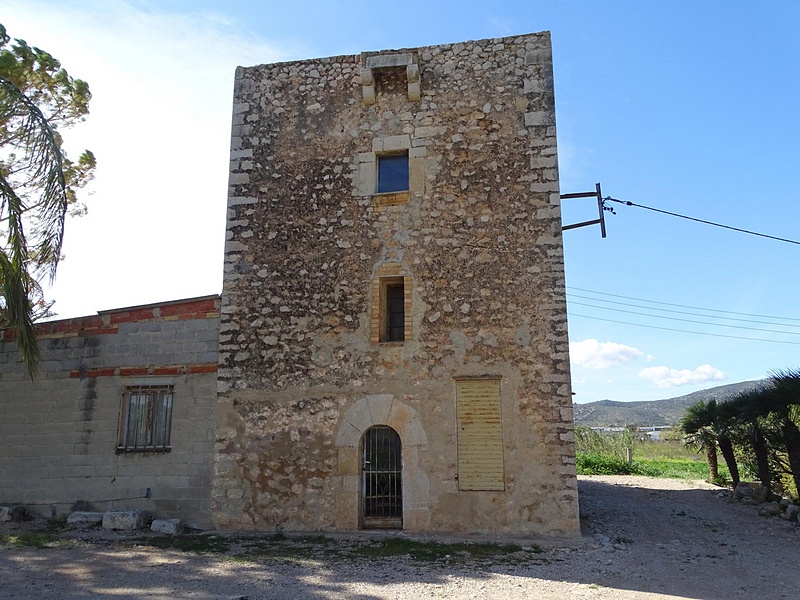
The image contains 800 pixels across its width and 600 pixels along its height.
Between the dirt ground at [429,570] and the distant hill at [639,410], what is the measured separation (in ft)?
173

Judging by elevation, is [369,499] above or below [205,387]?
below

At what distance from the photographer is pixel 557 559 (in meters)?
6.97


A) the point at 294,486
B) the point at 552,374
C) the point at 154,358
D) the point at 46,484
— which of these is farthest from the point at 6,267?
the point at 552,374

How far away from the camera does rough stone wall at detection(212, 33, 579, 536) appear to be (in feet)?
27.4

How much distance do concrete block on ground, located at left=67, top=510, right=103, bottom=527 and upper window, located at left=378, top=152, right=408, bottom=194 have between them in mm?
6317

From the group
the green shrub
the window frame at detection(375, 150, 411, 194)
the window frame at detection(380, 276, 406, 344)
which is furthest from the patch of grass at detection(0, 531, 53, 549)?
the green shrub

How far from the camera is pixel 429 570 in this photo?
6406 millimetres

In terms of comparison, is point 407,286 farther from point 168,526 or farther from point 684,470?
point 684,470

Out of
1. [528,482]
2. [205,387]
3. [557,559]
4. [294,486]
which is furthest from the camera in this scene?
[205,387]

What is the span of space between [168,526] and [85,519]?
1.39 meters

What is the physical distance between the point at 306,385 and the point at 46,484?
4.39m

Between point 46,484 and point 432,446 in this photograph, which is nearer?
point 432,446

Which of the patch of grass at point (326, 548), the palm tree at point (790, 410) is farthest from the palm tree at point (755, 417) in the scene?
the patch of grass at point (326, 548)

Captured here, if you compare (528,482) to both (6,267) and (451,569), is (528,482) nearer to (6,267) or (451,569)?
(451,569)
